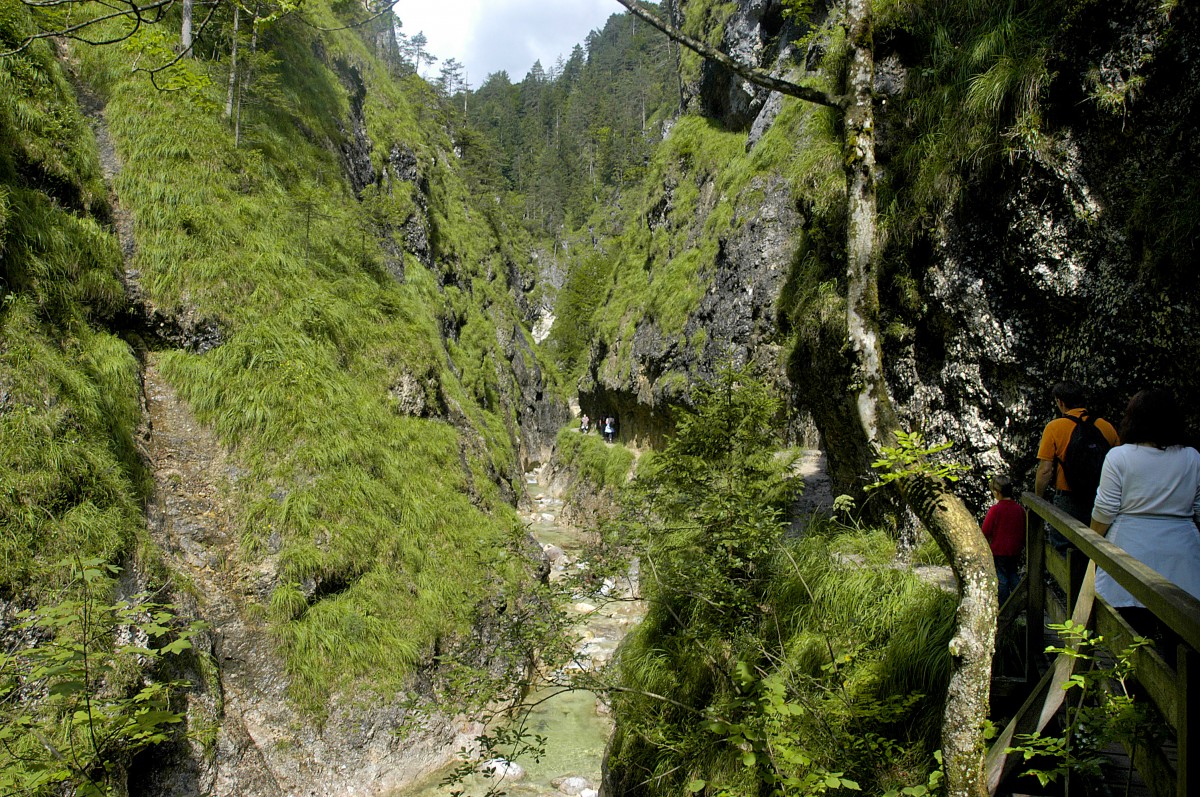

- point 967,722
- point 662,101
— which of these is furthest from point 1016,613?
point 662,101

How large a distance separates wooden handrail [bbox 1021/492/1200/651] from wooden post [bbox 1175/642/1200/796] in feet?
0.36

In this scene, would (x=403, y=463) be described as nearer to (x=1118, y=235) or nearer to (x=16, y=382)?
(x=16, y=382)

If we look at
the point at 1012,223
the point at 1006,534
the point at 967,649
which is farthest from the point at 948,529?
the point at 1012,223

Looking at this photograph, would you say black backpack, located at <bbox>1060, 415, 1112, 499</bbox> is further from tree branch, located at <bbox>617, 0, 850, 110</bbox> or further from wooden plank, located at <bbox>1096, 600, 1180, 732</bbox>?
tree branch, located at <bbox>617, 0, 850, 110</bbox>

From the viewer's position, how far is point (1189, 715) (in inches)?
78.4

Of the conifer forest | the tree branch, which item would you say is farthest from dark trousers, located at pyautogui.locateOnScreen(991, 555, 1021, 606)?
the tree branch

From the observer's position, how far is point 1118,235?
425 cm

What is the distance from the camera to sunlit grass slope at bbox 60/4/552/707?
9.52 m

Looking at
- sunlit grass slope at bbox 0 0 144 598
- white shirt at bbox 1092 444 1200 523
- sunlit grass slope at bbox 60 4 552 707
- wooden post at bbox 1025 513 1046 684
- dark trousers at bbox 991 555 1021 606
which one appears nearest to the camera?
white shirt at bbox 1092 444 1200 523

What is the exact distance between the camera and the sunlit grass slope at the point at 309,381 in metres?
9.52

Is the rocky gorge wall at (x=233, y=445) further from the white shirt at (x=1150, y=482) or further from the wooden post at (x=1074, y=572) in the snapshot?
the white shirt at (x=1150, y=482)

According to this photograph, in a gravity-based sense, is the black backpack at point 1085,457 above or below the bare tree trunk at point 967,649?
above

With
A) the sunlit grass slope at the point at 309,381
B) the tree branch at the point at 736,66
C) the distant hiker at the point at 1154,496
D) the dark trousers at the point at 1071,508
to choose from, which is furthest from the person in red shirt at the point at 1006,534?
the sunlit grass slope at the point at 309,381

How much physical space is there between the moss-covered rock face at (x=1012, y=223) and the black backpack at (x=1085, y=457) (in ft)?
2.18
